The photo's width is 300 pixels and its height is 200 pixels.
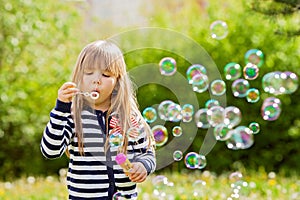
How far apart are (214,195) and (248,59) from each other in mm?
1246

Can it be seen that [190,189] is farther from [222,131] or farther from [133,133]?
[133,133]

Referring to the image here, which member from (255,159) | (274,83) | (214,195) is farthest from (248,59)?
(255,159)

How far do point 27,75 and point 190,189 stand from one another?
288 centimetres

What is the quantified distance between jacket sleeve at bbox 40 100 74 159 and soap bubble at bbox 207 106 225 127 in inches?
56.7

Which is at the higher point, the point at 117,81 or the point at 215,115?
the point at 117,81

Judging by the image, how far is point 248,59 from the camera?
4625mm

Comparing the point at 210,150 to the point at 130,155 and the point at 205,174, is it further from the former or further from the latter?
the point at 130,155

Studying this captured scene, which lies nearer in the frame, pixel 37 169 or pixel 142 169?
pixel 142 169

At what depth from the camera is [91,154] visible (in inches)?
125

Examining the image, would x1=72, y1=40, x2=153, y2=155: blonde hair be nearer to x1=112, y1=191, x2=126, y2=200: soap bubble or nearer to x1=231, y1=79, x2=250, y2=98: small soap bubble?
x1=112, y1=191, x2=126, y2=200: soap bubble

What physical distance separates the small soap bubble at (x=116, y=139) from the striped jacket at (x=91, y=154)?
2 centimetres

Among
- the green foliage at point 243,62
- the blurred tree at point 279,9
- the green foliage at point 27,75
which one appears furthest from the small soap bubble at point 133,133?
the green foliage at point 27,75

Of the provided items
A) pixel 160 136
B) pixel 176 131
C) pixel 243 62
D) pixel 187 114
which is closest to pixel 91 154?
pixel 160 136

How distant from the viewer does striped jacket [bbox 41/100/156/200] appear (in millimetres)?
3102
